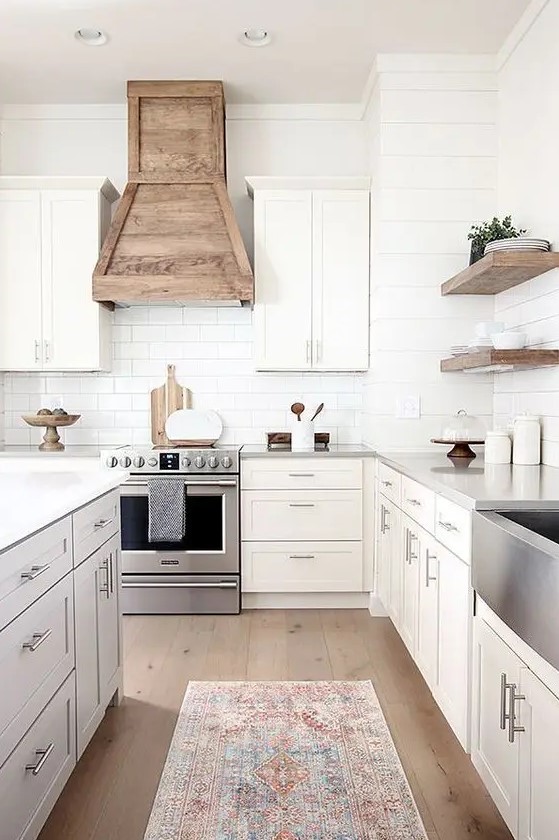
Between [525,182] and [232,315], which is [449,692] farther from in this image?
[232,315]

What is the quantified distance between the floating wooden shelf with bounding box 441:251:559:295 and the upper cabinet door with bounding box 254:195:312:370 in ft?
3.01

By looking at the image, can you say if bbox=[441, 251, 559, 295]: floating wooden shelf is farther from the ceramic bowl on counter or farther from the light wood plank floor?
the light wood plank floor

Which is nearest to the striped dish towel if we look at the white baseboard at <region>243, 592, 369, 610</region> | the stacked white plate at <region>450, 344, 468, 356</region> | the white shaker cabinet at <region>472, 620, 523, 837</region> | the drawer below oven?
the drawer below oven

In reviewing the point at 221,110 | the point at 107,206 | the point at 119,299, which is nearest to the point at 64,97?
the point at 107,206

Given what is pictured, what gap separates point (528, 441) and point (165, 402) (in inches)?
92.8

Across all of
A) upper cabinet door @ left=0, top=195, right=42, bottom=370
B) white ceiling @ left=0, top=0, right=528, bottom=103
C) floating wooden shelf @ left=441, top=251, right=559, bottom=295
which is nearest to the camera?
floating wooden shelf @ left=441, top=251, right=559, bottom=295

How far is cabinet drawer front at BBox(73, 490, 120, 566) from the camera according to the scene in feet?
7.40

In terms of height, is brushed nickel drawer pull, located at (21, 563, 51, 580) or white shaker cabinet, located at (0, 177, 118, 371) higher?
white shaker cabinet, located at (0, 177, 118, 371)

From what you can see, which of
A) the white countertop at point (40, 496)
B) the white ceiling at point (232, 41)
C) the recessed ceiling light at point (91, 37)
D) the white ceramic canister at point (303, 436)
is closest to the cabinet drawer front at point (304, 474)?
the white ceramic canister at point (303, 436)

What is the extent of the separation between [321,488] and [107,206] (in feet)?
7.19

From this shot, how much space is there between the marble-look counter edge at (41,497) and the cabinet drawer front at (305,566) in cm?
151

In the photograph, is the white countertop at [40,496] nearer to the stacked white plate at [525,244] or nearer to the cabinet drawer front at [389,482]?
the cabinet drawer front at [389,482]

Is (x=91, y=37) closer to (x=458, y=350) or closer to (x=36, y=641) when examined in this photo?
(x=458, y=350)

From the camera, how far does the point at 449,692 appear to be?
240 centimetres
